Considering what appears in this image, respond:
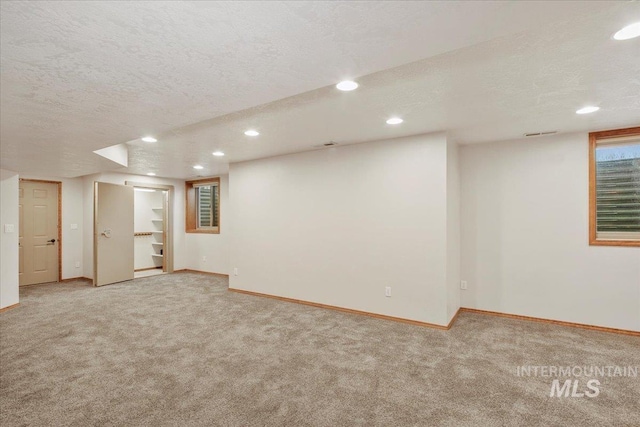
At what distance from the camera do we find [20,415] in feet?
6.80

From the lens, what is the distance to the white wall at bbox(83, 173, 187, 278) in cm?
645

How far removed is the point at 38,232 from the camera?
605 cm

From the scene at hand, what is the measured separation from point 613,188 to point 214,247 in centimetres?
699

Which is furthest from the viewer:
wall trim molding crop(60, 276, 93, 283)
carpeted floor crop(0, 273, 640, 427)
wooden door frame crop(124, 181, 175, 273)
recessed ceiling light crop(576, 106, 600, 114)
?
wooden door frame crop(124, 181, 175, 273)

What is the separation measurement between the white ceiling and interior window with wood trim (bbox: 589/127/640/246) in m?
0.38

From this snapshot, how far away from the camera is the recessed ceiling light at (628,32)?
157 centimetres

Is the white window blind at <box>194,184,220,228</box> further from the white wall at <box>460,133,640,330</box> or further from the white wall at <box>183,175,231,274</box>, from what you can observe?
the white wall at <box>460,133,640,330</box>

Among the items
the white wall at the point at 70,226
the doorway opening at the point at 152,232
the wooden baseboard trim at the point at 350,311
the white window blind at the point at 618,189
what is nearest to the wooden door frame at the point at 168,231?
the doorway opening at the point at 152,232

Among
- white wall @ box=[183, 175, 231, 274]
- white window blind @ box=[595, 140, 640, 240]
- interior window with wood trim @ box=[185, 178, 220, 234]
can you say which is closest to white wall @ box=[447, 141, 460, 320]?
white window blind @ box=[595, 140, 640, 240]

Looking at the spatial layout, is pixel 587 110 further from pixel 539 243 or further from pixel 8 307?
pixel 8 307

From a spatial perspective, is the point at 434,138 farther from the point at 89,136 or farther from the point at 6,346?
the point at 6,346

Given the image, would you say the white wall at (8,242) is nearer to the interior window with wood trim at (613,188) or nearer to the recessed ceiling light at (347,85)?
the recessed ceiling light at (347,85)

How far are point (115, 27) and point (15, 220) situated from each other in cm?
512

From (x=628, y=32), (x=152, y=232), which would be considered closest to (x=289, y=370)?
(x=628, y=32)
